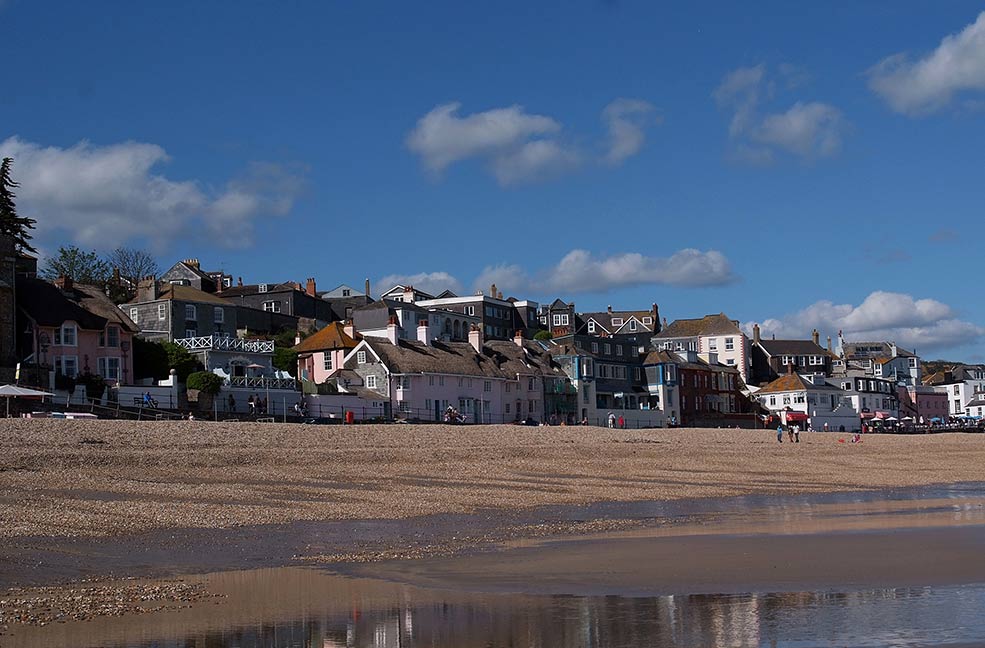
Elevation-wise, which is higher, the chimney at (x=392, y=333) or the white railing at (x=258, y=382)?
the chimney at (x=392, y=333)

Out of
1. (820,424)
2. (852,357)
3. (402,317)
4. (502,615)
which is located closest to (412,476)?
(502,615)

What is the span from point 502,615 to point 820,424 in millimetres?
98873

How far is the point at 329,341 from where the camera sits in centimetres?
7988

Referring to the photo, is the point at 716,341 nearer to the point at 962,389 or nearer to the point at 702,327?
the point at 702,327

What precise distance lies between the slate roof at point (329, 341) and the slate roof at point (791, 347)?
67080mm

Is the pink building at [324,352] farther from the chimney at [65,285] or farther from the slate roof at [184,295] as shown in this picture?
the chimney at [65,285]

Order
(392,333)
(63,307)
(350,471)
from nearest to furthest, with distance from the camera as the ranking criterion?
(350,471) → (63,307) → (392,333)

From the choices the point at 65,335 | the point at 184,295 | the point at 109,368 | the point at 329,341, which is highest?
the point at 184,295

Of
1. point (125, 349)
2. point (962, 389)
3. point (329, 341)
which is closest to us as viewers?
point (125, 349)

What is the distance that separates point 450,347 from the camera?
82.2 m

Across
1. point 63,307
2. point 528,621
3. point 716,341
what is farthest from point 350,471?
point 716,341

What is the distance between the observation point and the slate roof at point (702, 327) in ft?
415

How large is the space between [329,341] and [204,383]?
17285 mm

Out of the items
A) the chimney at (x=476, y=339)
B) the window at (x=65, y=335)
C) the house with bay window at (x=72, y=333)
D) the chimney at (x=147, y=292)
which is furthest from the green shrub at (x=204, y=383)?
the chimney at (x=476, y=339)
